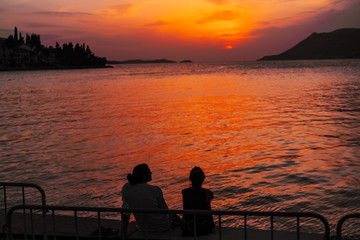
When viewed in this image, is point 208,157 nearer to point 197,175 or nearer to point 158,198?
point 158,198

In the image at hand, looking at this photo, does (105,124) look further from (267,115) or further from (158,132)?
(267,115)

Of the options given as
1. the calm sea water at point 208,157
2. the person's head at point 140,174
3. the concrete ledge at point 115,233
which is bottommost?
the calm sea water at point 208,157

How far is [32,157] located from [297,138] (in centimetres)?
1290

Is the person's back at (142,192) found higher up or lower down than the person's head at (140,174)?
lower down

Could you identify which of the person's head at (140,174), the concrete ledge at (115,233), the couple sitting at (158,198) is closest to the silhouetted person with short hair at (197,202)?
the couple sitting at (158,198)

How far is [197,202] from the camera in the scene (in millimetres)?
5992

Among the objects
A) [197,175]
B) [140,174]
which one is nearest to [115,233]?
[140,174]

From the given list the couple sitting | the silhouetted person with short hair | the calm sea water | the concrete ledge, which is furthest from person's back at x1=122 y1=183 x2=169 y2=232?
the calm sea water

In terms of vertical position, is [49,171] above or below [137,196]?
below

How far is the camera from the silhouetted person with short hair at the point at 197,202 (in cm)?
592

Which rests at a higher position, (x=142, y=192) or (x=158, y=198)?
(x=142, y=192)

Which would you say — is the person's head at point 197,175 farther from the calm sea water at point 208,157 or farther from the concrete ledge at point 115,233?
the calm sea water at point 208,157

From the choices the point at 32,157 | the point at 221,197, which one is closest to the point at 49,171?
the point at 32,157

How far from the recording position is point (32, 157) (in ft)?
52.8
